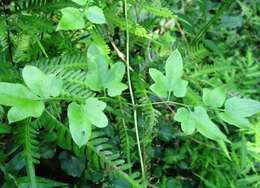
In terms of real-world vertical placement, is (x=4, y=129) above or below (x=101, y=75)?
below

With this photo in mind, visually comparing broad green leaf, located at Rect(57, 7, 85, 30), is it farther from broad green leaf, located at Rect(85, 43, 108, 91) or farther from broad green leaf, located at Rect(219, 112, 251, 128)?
broad green leaf, located at Rect(219, 112, 251, 128)


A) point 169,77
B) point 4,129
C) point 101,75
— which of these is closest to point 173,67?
point 169,77

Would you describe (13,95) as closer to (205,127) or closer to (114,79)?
(114,79)

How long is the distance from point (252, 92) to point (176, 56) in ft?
3.45

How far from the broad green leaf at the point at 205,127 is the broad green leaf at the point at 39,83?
0.22 meters

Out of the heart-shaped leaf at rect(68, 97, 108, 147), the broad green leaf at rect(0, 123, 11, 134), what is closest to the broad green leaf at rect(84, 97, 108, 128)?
the heart-shaped leaf at rect(68, 97, 108, 147)

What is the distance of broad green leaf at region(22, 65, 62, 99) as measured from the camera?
2.18 ft

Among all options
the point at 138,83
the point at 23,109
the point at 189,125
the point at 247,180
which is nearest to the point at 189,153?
the point at 247,180

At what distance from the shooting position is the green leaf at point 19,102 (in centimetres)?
Result: 64

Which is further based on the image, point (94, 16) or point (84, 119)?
point (94, 16)

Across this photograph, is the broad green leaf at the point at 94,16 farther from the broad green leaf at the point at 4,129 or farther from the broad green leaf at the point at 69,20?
the broad green leaf at the point at 4,129

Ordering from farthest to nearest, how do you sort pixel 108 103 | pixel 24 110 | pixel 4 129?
pixel 108 103
pixel 4 129
pixel 24 110

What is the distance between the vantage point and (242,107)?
723 millimetres

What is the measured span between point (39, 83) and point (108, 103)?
1.66 ft
